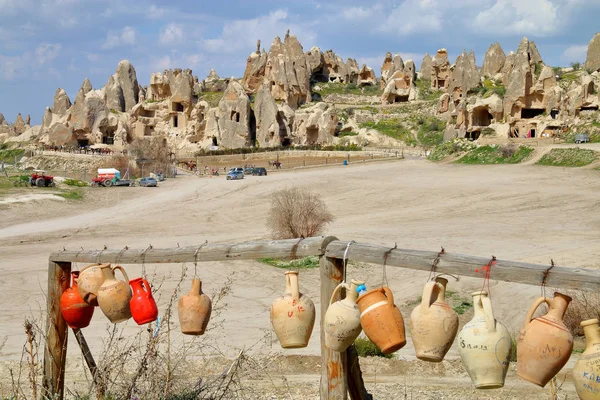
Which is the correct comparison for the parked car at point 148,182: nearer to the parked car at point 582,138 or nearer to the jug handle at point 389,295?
the parked car at point 582,138

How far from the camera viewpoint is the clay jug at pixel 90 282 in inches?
179

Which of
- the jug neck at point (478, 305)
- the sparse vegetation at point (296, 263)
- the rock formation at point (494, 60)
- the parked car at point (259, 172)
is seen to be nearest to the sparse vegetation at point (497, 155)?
the parked car at point (259, 172)

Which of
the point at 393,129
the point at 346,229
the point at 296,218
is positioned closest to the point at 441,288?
the point at 296,218

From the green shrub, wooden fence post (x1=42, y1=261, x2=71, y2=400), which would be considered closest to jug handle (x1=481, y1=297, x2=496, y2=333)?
wooden fence post (x1=42, y1=261, x2=71, y2=400)

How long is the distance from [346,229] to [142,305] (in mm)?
17681

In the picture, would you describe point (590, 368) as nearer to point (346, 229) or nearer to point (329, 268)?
point (329, 268)

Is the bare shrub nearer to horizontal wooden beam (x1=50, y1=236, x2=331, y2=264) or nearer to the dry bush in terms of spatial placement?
the dry bush

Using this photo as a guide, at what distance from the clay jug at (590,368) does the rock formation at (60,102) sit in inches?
3202

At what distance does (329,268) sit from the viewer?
3.91 m

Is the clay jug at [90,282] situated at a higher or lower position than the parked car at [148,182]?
higher

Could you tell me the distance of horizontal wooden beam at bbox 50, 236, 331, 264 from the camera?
3.99 meters

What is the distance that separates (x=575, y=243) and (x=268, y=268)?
27.5 feet

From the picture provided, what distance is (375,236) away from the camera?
65.2ft

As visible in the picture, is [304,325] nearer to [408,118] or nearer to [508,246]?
[508,246]
